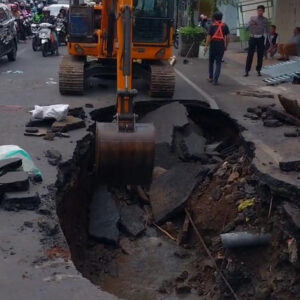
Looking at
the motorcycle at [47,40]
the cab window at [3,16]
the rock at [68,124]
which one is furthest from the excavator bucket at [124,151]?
the motorcycle at [47,40]

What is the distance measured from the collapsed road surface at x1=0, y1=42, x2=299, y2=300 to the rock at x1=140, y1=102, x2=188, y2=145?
3cm

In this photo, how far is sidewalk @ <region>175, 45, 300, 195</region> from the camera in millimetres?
8231

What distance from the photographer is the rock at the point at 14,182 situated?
711 cm

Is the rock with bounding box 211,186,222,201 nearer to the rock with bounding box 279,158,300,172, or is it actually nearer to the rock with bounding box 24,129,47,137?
the rock with bounding box 279,158,300,172

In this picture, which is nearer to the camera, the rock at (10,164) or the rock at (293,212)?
the rock at (293,212)

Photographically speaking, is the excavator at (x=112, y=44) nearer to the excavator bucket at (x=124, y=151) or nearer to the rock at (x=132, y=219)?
the rock at (x=132, y=219)

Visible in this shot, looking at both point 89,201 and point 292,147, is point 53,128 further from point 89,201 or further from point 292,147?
point 292,147

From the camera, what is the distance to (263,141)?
1032 centimetres

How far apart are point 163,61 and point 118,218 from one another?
19.8 ft

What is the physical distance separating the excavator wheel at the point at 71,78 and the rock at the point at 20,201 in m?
7.06

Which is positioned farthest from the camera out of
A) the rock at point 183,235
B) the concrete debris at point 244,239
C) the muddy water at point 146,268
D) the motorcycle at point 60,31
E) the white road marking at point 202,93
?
the motorcycle at point 60,31

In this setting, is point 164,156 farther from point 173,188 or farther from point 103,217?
point 103,217

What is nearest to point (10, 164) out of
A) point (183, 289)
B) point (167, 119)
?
point (183, 289)

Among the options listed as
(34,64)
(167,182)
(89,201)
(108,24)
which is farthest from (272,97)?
(34,64)
